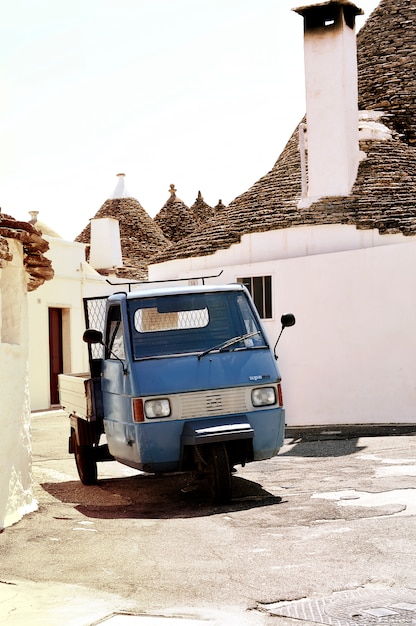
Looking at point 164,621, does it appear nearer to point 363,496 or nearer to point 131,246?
point 363,496

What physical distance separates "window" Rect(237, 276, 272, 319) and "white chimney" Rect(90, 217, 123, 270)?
17.5m

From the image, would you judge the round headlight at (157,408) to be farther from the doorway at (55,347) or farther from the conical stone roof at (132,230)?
the conical stone roof at (132,230)

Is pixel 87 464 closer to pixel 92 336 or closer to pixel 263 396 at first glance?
pixel 92 336

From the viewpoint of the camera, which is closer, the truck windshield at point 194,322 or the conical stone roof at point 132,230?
the truck windshield at point 194,322

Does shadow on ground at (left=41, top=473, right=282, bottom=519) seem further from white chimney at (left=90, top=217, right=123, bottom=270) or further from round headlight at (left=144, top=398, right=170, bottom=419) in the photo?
white chimney at (left=90, top=217, right=123, bottom=270)

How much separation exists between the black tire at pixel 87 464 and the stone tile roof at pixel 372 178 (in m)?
8.90

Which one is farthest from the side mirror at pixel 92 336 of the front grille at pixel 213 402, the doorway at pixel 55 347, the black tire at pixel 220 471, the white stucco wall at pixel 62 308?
the doorway at pixel 55 347

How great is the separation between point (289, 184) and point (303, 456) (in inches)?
392

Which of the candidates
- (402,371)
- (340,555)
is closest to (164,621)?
(340,555)

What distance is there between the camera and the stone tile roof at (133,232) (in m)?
39.7

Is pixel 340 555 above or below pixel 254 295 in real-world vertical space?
below

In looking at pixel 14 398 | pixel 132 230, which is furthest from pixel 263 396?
pixel 132 230

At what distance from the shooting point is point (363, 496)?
8.71 m

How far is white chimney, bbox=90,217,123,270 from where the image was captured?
35406mm
